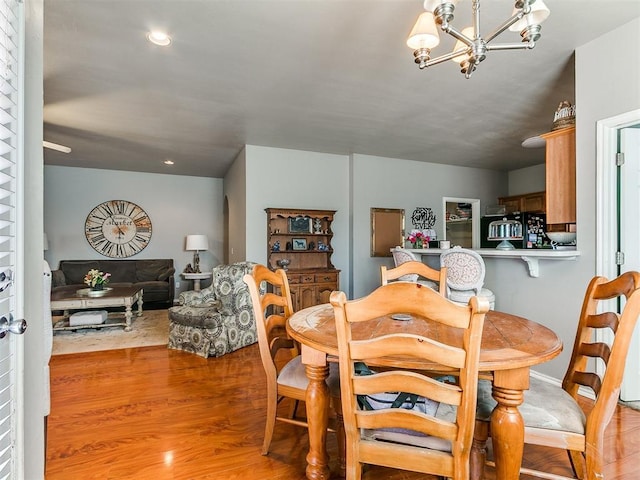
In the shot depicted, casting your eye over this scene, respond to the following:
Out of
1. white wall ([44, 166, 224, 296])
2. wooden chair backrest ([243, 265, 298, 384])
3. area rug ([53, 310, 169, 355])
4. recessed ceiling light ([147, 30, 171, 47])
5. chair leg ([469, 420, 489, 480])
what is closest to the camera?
chair leg ([469, 420, 489, 480])

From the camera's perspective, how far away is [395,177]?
570cm

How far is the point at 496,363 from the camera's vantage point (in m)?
1.15

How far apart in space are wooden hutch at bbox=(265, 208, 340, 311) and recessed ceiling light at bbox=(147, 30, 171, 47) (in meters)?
2.68

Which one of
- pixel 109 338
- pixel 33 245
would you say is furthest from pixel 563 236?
pixel 109 338

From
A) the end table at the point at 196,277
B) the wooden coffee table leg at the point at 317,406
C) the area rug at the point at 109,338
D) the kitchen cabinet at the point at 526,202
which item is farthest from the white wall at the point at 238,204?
the kitchen cabinet at the point at 526,202

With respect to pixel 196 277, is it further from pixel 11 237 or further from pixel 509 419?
pixel 509 419

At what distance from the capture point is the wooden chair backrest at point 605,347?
1206 millimetres

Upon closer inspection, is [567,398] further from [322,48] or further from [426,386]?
[322,48]

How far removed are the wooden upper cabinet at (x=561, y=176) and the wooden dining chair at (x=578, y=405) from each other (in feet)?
5.12

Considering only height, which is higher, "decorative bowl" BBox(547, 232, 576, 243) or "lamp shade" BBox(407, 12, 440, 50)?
"lamp shade" BBox(407, 12, 440, 50)

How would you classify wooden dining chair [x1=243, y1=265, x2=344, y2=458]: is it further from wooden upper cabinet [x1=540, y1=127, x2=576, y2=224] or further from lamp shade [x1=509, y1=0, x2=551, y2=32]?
wooden upper cabinet [x1=540, y1=127, x2=576, y2=224]

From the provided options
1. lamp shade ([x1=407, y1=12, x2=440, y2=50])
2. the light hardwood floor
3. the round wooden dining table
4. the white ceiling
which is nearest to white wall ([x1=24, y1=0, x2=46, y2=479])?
the light hardwood floor

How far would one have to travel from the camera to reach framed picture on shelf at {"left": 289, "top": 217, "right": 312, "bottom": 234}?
510 cm

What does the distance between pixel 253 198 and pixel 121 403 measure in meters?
3.13
